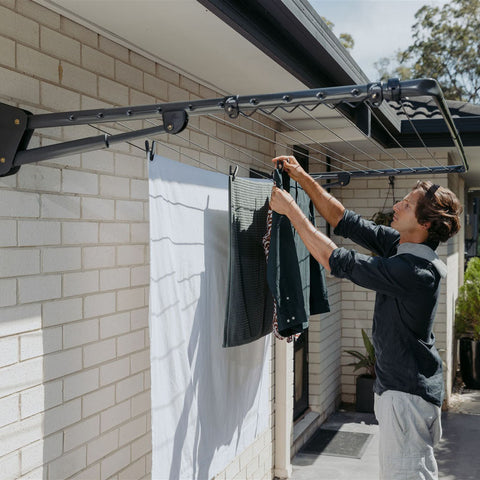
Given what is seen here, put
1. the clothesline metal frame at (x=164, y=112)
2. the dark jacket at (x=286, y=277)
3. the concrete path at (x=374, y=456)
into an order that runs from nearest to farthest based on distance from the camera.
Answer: the clothesline metal frame at (x=164, y=112), the dark jacket at (x=286, y=277), the concrete path at (x=374, y=456)

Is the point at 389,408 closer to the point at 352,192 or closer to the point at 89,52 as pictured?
the point at 89,52

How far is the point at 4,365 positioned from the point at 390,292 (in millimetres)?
1537

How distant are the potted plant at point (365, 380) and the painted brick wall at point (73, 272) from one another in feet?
13.6

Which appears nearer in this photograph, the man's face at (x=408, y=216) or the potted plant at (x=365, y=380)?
the man's face at (x=408, y=216)

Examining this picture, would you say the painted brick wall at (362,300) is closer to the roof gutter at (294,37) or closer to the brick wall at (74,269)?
the roof gutter at (294,37)

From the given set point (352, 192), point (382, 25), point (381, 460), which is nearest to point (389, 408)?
point (381, 460)

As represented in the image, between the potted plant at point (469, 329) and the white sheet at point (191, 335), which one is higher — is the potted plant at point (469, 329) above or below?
below

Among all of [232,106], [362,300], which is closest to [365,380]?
[362,300]

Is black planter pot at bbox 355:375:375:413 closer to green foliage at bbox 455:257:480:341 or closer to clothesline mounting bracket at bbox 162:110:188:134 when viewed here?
green foliage at bbox 455:257:480:341

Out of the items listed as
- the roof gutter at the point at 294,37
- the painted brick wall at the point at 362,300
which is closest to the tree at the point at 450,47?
the painted brick wall at the point at 362,300

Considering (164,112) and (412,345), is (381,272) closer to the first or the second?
(412,345)

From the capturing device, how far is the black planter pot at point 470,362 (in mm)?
8117

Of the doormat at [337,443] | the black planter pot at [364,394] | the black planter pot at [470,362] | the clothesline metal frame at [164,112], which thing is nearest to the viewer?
the clothesline metal frame at [164,112]

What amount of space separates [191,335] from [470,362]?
6327 millimetres
